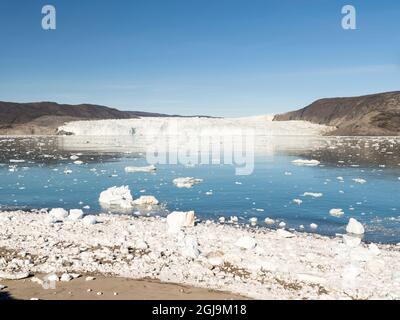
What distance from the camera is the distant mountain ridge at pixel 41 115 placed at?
88531mm

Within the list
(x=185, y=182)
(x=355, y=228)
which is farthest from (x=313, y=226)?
(x=185, y=182)

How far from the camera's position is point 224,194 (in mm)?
15180

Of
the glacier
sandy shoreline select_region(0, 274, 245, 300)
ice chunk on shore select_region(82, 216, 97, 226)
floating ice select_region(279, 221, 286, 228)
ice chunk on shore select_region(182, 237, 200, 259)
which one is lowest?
sandy shoreline select_region(0, 274, 245, 300)

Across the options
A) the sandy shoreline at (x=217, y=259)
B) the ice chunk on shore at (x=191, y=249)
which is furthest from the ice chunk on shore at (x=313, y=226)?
the ice chunk on shore at (x=191, y=249)

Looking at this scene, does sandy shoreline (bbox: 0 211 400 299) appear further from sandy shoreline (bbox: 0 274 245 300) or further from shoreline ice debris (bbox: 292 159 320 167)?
shoreline ice debris (bbox: 292 159 320 167)

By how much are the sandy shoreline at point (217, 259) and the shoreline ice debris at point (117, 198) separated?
10.7 ft

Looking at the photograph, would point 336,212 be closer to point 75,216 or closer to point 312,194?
point 312,194

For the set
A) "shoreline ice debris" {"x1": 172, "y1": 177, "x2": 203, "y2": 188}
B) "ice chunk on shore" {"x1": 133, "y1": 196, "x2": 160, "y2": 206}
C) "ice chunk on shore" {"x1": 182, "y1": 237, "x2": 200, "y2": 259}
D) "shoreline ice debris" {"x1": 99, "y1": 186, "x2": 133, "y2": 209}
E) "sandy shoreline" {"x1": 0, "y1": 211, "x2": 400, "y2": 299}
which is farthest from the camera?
"shoreline ice debris" {"x1": 172, "y1": 177, "x2": 203, "y2": 188}

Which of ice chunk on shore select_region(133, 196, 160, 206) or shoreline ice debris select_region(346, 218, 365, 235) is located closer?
shoreline ice debris select_region(346, 218, 365, 235)

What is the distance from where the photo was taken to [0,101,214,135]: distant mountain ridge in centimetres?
8853

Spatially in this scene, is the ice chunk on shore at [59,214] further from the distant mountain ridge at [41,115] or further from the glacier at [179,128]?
the distant mountain ridge at [41,115]

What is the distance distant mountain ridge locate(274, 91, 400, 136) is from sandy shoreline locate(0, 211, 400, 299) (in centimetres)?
7152

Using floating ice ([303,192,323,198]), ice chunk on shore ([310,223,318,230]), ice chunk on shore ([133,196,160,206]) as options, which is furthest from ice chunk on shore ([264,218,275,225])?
floating ice ([303,192,323,198])

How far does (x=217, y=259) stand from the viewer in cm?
767
